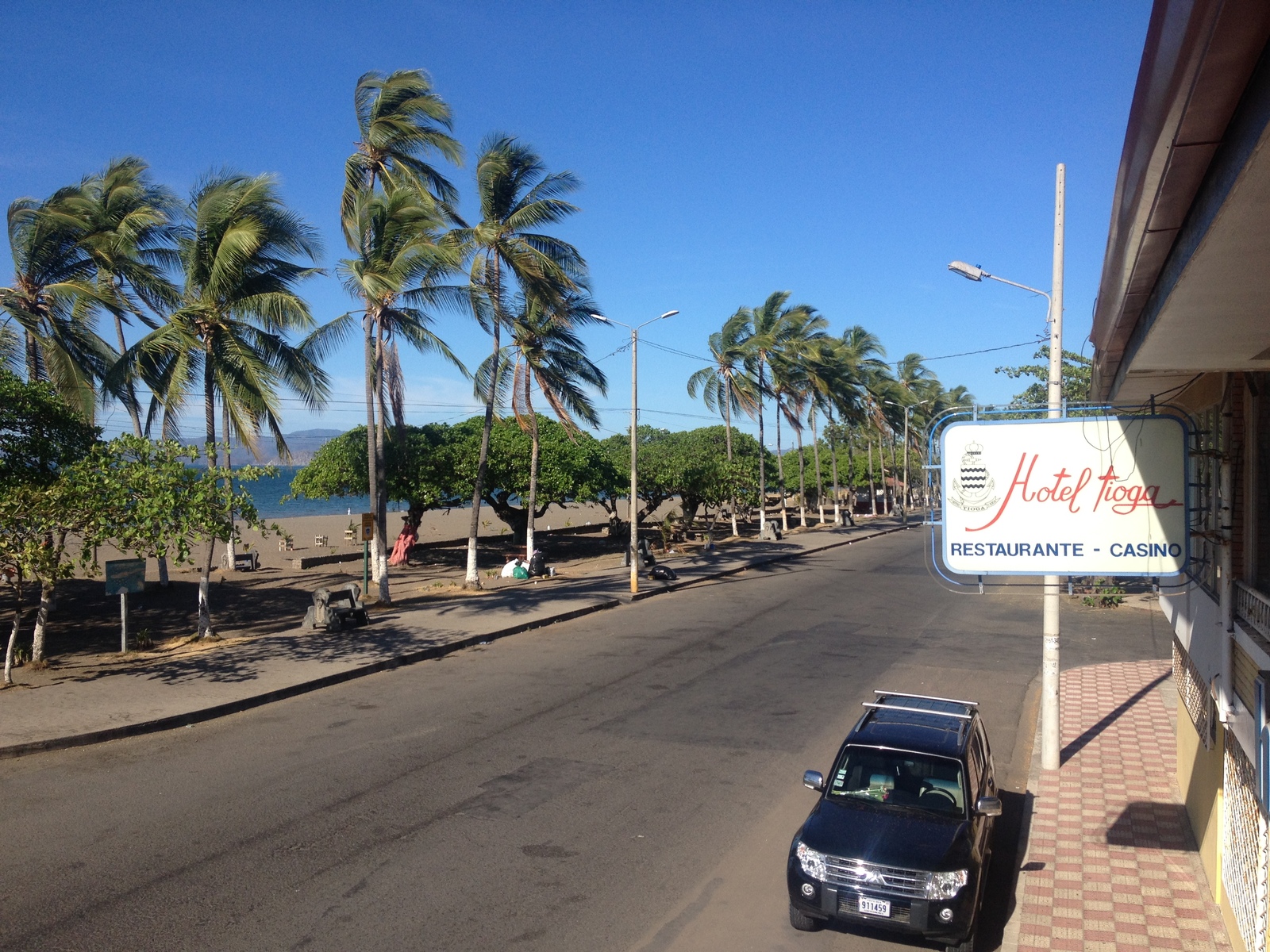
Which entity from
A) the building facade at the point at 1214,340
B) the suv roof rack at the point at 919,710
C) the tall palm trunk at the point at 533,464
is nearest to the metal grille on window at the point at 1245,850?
the building facade at the point at 1214,340

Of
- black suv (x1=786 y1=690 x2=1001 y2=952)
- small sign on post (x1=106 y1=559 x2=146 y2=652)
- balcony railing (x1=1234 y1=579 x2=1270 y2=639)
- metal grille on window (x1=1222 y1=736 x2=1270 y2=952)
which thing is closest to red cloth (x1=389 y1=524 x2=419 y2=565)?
small sign on post (x1=106 y1=559 x2=146 y2=652)

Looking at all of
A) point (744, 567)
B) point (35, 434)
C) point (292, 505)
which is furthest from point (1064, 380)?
point (292, 505)

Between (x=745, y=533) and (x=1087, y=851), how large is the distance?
1658 inches

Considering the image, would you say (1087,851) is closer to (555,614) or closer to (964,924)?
(964,924)

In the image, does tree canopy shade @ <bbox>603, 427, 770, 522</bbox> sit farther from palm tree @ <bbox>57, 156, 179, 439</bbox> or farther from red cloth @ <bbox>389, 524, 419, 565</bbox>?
palm tree @ <bbox>57, 156, 179, 439</bbox>

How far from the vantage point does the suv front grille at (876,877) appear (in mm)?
6418

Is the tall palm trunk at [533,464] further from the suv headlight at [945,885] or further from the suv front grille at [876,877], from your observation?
the suv headlight at [945,885]

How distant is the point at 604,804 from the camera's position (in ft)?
29.7

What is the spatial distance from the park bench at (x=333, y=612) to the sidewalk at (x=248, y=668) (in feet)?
1.11

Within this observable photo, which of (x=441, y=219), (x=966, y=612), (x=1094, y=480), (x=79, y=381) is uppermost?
(x=441, y=219)

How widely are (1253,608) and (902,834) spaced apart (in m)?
2.88

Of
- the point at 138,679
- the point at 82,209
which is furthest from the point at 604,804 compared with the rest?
the point at 82,209

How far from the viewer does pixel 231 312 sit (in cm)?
1866

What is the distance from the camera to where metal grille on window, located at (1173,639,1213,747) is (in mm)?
7785
